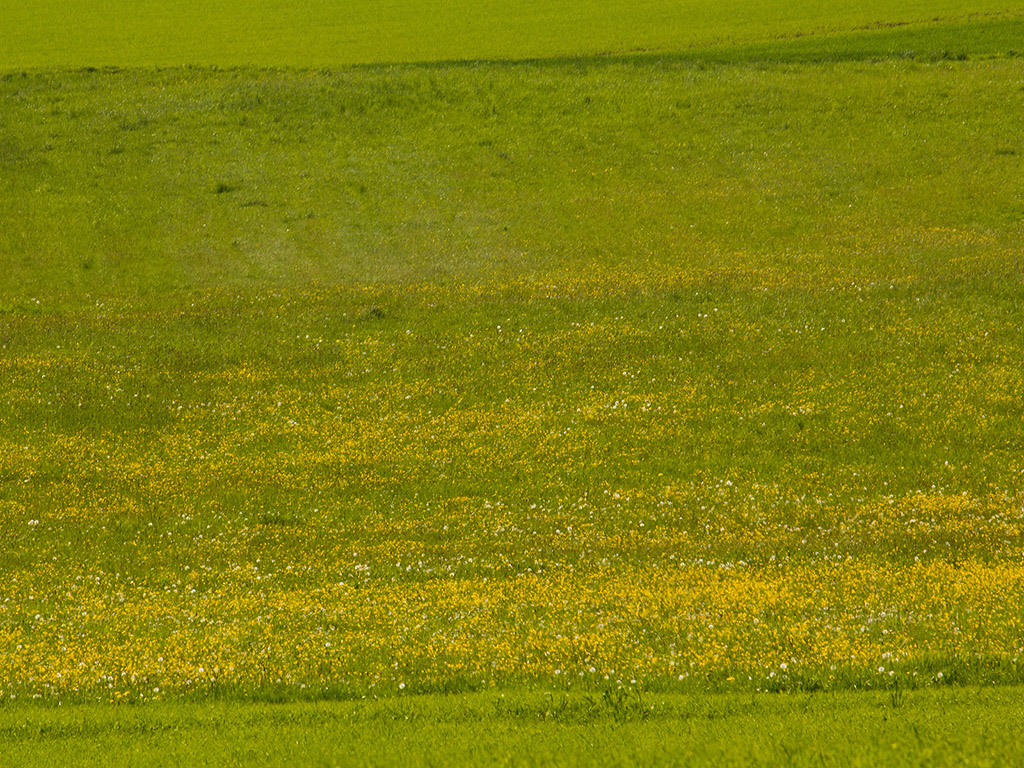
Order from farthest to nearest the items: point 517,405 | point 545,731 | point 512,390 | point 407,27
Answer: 1. point 407,27
2. point 512,390
3. point 517,405
4. point 545,731

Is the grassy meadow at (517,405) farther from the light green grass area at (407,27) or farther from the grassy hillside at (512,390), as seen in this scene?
the light green grass area at (407,27)

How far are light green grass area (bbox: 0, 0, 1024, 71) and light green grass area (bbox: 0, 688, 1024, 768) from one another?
54.2 m

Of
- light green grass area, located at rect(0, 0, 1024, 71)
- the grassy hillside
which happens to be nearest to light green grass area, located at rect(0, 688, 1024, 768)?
the grassy hillside

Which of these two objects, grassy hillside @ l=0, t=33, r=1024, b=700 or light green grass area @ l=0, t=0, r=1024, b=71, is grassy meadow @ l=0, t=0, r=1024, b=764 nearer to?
grassy hillside @ l=0, t=33, r=1024, b=700

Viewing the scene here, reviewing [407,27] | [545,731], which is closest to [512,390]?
[545,731]

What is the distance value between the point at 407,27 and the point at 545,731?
70.7m

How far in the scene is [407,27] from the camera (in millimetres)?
73500

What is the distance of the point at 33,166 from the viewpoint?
43.0 metres

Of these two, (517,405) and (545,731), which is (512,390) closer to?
(517,405)

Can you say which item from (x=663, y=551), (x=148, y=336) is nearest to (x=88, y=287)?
(x=148, y=336)

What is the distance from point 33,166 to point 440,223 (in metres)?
18.1

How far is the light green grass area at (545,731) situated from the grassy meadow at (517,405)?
0.20 ft

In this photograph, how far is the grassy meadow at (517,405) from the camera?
10695 millimetres

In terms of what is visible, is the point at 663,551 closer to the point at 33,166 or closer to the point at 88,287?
the point at 88,287
